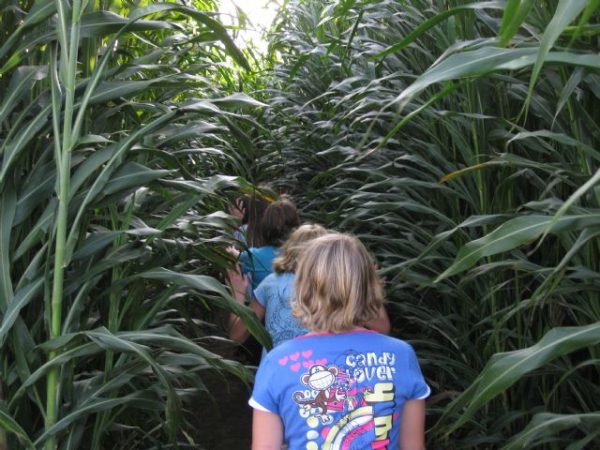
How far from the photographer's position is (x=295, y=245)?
8.68ft

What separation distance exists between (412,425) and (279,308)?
0.97 meters

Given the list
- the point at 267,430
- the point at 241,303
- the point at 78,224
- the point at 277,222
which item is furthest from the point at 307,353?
the point at 277,222

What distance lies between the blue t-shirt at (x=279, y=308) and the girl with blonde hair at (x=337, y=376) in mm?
874

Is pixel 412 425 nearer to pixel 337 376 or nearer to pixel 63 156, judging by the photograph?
pixel 337 376

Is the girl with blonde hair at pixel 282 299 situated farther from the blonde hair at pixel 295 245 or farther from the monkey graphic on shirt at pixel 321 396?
the monkey graphic on shirt at pixel 321 396

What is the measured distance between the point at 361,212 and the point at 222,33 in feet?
4.09

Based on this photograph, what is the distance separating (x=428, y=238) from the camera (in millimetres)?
3027

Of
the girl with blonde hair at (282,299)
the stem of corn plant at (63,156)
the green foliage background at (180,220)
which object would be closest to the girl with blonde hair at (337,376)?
the green foliage background at (180,220)

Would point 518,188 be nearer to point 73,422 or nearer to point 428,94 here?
point 428,94

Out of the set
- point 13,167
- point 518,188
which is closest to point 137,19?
point 13,167

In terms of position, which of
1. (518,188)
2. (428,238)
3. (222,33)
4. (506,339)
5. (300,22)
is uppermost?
(300,22)

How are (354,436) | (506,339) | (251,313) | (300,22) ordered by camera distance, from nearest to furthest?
(354,436) < (251,313) < (506,339) < (300,22)

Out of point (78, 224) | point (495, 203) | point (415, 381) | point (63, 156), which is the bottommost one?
point (415, 381)

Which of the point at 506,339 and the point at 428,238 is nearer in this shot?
the point at 506,339
